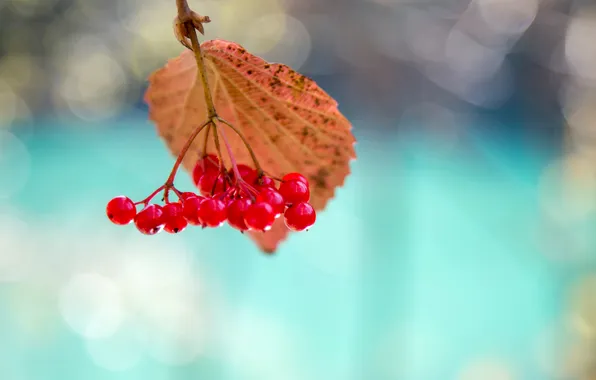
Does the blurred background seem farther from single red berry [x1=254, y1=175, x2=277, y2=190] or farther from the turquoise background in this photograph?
single red berry [x1=254, y1=175, x2=277, y2=190]

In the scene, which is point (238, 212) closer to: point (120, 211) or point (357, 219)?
point (120, 211)

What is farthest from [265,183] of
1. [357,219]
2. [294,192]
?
[357,219]

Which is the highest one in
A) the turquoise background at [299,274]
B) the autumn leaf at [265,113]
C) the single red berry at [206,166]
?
the autumn leaf at [265,113]

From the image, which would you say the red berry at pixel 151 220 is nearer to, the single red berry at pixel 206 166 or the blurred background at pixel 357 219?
the single red berry at pixel 206 166

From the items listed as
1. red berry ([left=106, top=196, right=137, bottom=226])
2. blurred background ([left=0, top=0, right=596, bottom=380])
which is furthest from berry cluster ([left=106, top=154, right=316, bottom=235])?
blurred background ([left=0, top=0, right=596, bottom=380])

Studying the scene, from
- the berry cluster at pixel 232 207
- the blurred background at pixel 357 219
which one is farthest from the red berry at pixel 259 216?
the blurred background at pixel 357 219
